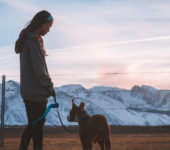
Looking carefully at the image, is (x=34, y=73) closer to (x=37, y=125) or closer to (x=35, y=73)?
(x=35, y=73)

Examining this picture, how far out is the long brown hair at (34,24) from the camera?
5270 mm

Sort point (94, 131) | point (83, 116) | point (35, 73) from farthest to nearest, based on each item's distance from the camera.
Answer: point (83, 116), point (94, 131), point (35, 73)

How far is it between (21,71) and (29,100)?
40cm

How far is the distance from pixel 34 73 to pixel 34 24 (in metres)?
0.64

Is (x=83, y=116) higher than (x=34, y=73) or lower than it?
lower

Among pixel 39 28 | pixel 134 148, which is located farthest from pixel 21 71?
pixel 134 148

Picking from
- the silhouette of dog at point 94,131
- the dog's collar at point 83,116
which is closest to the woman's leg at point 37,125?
the silhouette of dog at point 94,131

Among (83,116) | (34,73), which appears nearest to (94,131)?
(83,116)

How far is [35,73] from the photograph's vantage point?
5121 mm

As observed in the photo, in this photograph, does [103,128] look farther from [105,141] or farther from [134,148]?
[134,148]

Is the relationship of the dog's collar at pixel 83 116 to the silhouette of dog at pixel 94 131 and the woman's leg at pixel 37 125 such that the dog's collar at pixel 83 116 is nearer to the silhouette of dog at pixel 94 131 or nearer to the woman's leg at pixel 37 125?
the silhouette of dog at pixel 94 131

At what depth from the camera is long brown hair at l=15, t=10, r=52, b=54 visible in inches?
207

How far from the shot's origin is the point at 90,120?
8.20 meters

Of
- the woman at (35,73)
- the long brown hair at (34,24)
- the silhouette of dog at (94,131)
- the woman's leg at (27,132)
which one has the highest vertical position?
the long brown hair at (34,24)
